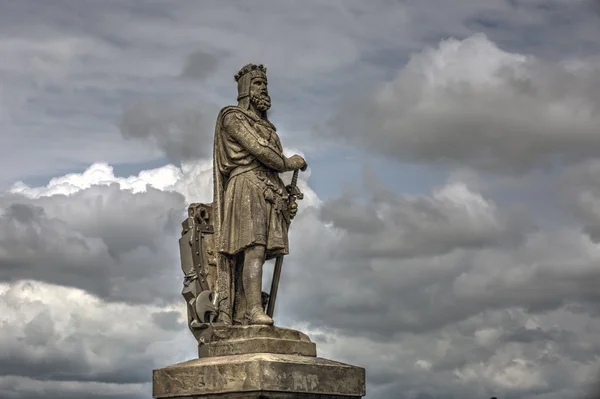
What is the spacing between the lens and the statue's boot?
53.4 ft

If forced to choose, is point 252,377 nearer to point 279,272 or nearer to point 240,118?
point 279,272

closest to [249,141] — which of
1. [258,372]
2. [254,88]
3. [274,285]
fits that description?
[254,88]

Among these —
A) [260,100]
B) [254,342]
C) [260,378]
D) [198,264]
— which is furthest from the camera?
[260,100]

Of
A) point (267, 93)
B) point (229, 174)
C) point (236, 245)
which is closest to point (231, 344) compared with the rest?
point (236, 245)

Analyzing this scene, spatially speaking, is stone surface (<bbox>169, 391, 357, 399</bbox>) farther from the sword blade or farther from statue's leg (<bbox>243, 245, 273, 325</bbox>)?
the sword blade

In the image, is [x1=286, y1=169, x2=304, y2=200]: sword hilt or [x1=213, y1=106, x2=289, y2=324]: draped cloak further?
[x1=286, y1=169, x2=304, y2=200]: sword hilt

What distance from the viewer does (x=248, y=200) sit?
1670cm

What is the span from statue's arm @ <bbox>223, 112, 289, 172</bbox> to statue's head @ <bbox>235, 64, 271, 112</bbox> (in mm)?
453

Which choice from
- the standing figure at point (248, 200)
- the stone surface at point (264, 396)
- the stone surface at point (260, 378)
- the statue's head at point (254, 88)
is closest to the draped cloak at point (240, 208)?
the standing figure at point (248, 200)

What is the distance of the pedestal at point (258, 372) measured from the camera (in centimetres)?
1521

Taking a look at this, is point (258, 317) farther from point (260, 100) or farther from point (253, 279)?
point (260, 100)

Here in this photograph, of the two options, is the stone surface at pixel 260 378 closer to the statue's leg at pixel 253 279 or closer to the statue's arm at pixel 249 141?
the statue's leg at pixel 253 279

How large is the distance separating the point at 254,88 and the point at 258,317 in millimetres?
3974

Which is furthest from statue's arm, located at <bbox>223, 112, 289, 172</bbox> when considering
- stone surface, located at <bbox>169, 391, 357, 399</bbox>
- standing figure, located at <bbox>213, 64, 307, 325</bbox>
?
stone surface, located at <bbox>169, 391, 357, 399</bbox>
